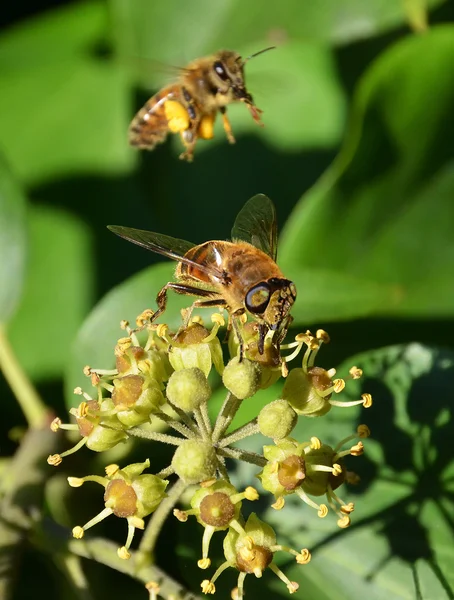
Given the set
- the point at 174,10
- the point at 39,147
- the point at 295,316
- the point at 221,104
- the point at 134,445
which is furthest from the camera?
the point at 39,147

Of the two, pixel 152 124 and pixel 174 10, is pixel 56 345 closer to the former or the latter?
pixel 152 124

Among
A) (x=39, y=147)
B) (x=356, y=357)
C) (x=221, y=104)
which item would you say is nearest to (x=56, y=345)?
(x=39, y=147)

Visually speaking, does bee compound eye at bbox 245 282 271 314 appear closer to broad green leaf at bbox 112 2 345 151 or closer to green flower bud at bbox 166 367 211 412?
green flower bud at bbox 166 367 211 412

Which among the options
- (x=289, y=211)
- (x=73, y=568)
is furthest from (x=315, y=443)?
(x=289, y=211)

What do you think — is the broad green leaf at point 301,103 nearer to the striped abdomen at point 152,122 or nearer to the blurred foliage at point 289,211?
the blurred foliage at point 289,211

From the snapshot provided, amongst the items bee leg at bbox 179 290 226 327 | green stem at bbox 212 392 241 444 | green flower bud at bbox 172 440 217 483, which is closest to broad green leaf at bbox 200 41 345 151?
bee leg at bbox 179 290 226 327

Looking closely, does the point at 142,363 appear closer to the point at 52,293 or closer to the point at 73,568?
the point at 73,568
